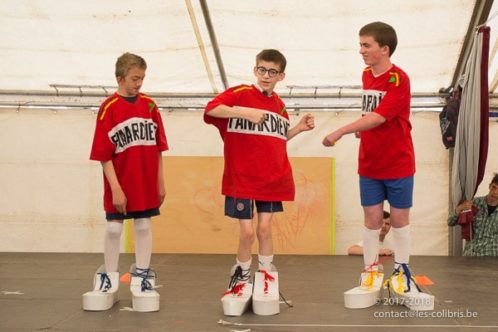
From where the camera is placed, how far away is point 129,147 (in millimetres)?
3500

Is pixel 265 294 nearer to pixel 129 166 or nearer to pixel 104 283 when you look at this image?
pixel 104 283

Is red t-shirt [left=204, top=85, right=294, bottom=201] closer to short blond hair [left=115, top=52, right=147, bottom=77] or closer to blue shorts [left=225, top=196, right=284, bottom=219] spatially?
blue shorts [left=225, top=196, right=284, bottom=219]

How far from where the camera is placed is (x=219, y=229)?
668cm

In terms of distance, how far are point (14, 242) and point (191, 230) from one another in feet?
5.86

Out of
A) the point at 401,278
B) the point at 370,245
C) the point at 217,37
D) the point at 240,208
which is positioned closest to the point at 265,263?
the point at 240,208

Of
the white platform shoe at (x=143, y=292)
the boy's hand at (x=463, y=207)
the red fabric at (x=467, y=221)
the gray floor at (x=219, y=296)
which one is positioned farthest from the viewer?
the red fabric at (x=467, y=221)

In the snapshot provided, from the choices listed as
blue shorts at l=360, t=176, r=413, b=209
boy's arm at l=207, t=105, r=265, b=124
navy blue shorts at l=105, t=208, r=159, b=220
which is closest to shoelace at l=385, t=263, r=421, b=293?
blue shorts at l=360, t=176, r=413, b=209

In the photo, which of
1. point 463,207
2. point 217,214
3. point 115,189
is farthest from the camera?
point 217,214

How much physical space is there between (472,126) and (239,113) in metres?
2.73

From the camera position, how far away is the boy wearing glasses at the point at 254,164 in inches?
135

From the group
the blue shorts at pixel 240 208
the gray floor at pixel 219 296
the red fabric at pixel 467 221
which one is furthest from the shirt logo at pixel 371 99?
the red fabric at pixel 467 221

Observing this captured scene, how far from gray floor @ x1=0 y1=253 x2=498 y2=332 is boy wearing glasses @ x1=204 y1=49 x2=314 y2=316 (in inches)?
13.1

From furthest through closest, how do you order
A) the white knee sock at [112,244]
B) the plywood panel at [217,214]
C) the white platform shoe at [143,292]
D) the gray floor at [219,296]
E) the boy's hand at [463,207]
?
the plywood panel at [217,214], the boy's hand at [463,207], the white knee sock at [112,244], the white platform shoe at [143,292], the gray floor at [219,296]

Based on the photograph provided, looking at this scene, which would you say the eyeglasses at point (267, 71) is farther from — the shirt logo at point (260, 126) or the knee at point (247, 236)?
the knee at point (247, 236)
